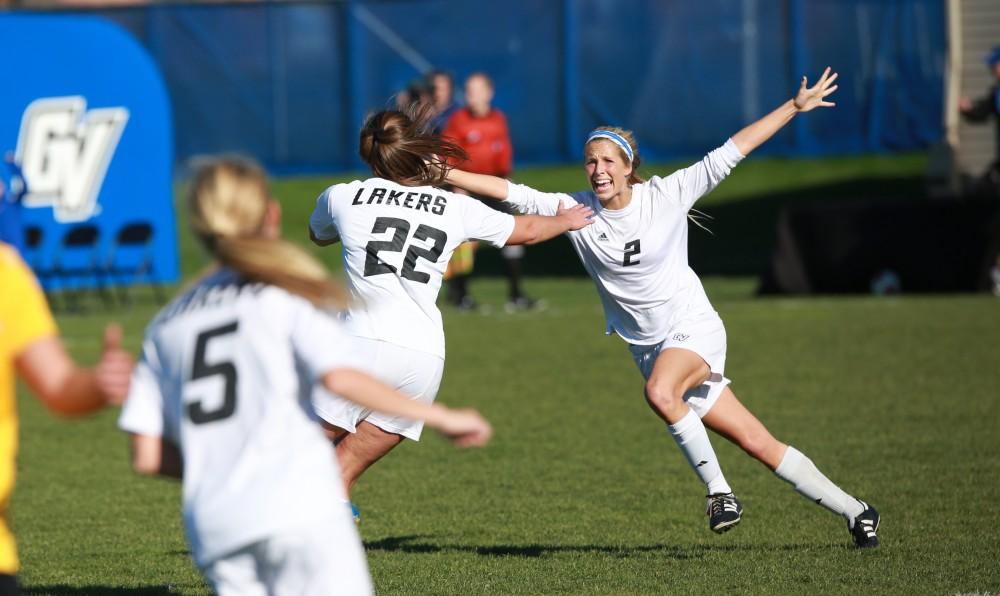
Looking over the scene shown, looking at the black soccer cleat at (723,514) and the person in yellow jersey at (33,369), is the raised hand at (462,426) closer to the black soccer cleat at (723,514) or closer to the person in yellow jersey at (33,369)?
the person in yellow jersey at (33,369)

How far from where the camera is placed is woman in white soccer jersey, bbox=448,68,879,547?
6.12 meters

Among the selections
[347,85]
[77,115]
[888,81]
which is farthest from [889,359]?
[347,85]

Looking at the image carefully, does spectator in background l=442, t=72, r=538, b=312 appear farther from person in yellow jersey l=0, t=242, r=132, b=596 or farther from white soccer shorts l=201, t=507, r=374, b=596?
person in yellow jersey l=0, t=242, r=132, b=596

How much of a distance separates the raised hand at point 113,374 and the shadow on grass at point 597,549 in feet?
10.0

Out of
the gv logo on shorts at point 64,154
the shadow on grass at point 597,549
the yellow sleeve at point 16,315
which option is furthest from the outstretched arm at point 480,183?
the gv logo on shorts at point 64,154

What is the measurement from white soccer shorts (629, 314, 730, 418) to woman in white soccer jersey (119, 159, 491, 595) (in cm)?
286

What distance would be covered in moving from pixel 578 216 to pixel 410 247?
67 cm

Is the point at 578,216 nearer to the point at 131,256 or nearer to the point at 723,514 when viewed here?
the point at 723,514

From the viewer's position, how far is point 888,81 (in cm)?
2327

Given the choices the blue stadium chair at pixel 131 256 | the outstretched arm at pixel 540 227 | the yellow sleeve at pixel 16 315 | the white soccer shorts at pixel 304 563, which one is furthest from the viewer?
the blue stadium chair at pixel 131 256

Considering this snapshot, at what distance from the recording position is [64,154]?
17781 mm

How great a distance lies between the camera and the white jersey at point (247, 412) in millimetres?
3402

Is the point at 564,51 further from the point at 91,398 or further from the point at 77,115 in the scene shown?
the point at 91,398

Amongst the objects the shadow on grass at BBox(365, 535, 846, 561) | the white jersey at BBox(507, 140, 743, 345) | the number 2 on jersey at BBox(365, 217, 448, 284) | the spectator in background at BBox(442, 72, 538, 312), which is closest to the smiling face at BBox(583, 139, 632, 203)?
the white jersey at BBox(507, 140, 743, 345)
